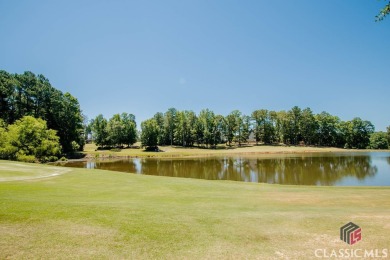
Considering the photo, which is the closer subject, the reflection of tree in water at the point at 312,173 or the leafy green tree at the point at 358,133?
the reflection of tree in water at the point at 312,173

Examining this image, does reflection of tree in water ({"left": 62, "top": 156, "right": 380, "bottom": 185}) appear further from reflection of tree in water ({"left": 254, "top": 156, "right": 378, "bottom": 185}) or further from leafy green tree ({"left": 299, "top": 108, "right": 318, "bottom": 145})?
leafy green tree ({"left": 299, "top": 108, "right": 318, "bottom": 145})

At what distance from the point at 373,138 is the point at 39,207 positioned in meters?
141

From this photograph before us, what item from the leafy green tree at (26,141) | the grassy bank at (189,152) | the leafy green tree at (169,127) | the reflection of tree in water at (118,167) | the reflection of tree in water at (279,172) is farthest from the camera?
the leafy green tree at (169,127)

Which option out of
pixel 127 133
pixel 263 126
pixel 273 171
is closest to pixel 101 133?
pixel 127 133

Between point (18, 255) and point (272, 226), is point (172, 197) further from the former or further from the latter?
point (18, 255)

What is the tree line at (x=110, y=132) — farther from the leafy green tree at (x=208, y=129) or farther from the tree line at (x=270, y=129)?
the leafy green tree at (x=208, y=129)

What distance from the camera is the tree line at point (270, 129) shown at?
4375 inches

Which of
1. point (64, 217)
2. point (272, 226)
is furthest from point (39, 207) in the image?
point (272, 226)

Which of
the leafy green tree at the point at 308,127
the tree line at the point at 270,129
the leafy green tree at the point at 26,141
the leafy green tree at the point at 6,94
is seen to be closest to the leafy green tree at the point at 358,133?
the tree line at the point at 270,129

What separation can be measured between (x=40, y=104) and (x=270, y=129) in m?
93.6

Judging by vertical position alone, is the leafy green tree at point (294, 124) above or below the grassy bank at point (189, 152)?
above
